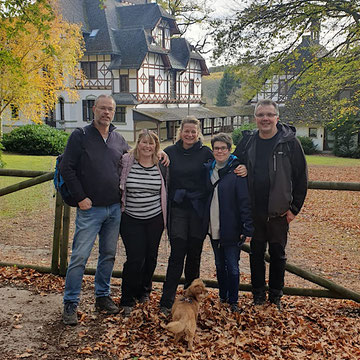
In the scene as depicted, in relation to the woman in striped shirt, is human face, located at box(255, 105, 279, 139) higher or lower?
higher

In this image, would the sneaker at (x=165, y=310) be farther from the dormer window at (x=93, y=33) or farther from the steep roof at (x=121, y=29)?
the dormer window at (x=93, y=33)

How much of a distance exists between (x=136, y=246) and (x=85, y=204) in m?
0.65

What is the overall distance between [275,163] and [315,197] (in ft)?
40.5

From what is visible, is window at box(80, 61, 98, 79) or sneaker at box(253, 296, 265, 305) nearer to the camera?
sneaker at box(253, 296, 265, 305)

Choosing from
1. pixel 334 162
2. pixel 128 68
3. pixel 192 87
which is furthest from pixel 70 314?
pixel 192 87

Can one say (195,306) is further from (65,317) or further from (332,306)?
(332,306)

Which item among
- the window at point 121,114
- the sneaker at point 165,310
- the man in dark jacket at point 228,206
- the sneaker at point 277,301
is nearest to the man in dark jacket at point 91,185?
the sneaker at point 165,310

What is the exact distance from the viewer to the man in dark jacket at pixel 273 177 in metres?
4.07

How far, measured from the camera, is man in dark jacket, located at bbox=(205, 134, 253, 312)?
160 inches

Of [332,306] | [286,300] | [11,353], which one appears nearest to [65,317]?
[11,353]

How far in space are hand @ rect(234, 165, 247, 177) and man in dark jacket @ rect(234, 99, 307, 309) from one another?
91mm

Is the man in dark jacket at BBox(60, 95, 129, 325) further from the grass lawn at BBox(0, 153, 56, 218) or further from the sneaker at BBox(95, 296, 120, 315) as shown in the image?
the grass lawn at BBox(0, 153, 56, 218)

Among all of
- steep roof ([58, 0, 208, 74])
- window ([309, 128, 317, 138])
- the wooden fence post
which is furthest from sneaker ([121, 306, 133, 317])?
window ([309, 128, 317, 138])

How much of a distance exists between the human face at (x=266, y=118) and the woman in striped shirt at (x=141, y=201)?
1039 millimetres
